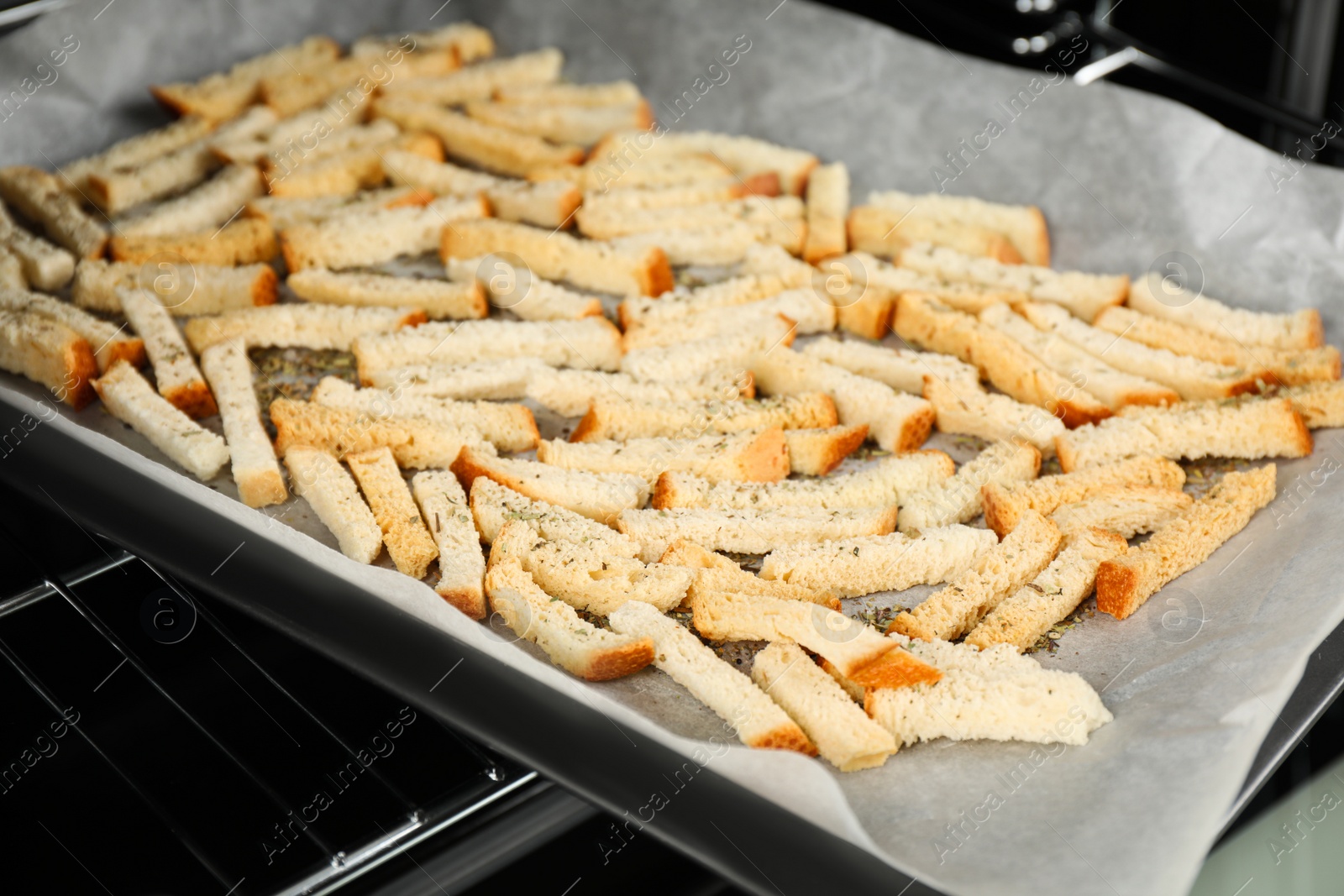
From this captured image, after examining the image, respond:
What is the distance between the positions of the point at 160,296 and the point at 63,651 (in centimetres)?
138

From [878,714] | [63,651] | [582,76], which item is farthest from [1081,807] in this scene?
[582,76]

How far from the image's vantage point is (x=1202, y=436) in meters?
3.23

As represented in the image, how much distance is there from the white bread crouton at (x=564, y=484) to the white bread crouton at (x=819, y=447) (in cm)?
43

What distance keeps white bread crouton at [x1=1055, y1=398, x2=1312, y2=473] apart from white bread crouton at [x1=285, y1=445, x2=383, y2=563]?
1800mm

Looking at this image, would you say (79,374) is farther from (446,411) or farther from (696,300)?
(696,300)

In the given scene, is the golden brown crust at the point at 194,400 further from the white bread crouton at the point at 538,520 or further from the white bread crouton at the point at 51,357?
the white bread crouton at the point at 538,520

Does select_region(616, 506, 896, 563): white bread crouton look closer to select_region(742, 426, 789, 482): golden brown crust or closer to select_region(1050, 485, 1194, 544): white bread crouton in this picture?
select_region(742, 426, 789, 482): golden brown crust

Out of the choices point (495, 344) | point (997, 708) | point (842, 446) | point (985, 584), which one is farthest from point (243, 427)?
point (997, 708)

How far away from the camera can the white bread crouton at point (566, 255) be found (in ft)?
13.1

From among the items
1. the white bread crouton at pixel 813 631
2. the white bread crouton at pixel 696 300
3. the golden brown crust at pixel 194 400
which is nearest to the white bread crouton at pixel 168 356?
the golden brown crust at pixel 194 400

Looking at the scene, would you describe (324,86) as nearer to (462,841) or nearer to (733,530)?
(733,530)

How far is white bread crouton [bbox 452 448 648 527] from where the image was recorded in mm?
3049

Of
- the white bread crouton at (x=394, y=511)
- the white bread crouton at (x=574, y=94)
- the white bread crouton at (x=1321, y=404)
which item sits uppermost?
the white bread crouton at (x=574, y=94)

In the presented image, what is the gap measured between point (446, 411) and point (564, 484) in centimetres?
47
